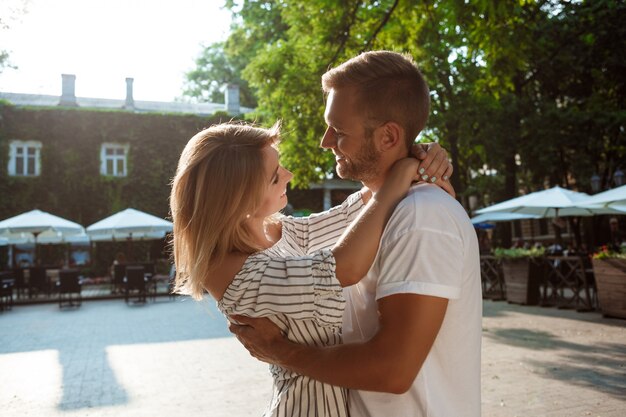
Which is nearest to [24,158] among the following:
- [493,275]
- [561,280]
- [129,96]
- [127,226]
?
[129,96]

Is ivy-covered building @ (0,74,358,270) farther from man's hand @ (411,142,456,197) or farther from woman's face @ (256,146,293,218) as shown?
man's hand @ (411,142,456,197)

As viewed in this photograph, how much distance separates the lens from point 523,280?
526 inches

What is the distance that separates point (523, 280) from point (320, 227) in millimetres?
12293

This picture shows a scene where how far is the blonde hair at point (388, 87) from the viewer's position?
1683 mm

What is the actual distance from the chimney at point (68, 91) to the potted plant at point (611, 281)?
1072 inches

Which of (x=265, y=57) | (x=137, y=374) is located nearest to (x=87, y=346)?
(x=137, y=374)

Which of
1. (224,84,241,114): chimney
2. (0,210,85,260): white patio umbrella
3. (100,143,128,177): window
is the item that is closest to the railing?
(0,210,85,260): white patio umbrella

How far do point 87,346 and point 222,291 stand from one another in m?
9.35

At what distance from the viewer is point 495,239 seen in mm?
33219

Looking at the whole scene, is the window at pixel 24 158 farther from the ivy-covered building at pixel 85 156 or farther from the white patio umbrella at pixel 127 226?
the white patio umbrella at pixel 127 226

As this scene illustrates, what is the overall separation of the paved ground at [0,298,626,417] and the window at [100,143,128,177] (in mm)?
17498

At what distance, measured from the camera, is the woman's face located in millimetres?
1759

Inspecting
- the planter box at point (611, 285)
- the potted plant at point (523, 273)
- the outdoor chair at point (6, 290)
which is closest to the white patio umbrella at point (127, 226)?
the outdoor chair at point (6, 290)

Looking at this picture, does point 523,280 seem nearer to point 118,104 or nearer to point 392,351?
point 392,351
